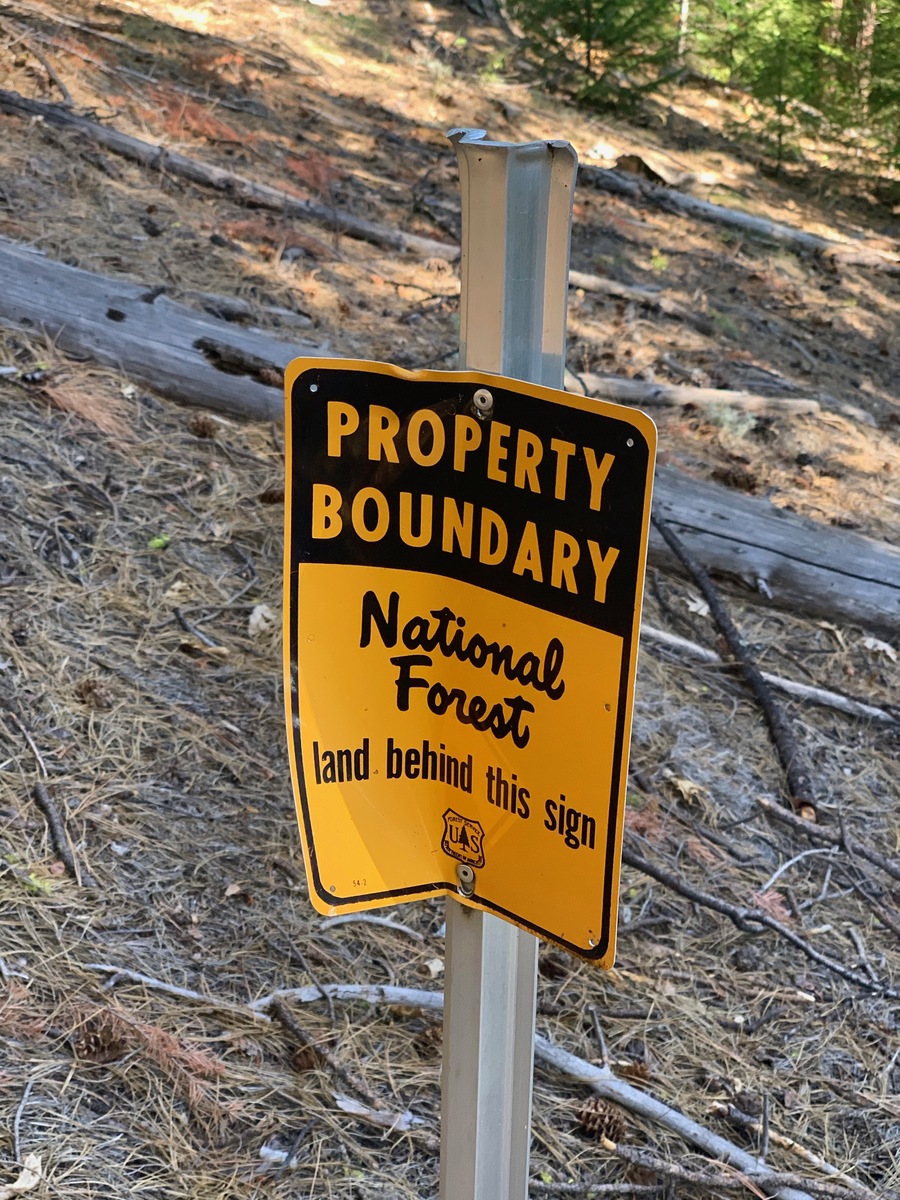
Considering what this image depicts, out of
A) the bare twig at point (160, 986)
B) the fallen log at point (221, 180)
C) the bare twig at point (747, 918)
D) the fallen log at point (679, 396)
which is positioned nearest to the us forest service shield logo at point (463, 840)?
the bare twig at point (160, 986)

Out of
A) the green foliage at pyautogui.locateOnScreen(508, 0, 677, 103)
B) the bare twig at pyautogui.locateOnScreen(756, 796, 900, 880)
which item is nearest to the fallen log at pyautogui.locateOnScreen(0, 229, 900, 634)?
the bare twig at pyautogui.locateOnScreen(756, 796, 900, 880)

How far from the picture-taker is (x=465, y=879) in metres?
1.50

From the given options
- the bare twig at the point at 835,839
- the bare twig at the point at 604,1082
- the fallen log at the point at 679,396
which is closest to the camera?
the bare twig at the point at 604,1082

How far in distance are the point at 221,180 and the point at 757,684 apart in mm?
4517

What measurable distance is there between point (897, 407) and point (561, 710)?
6.30m

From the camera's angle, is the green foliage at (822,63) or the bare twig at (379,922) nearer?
the bare twig at (379,922)

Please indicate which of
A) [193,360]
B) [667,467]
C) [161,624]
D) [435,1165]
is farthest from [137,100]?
[435,1165]

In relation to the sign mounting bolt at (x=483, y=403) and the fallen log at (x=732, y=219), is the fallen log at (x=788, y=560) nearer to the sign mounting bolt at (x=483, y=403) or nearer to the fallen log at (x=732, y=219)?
the sign mounting bolt at (x=483, y=403)

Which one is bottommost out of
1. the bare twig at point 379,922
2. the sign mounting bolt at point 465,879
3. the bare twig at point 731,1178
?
Result: the bare twig at point 731,1178

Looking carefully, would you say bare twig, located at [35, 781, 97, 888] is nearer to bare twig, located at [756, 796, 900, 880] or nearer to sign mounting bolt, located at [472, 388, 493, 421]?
sign mounting bolt, located at [472, 388, 493, 421]

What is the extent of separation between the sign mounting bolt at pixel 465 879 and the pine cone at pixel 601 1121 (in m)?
1.25

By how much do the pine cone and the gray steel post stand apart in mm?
905

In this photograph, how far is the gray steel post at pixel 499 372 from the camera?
130cm

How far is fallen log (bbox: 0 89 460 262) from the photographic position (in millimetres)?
6391
